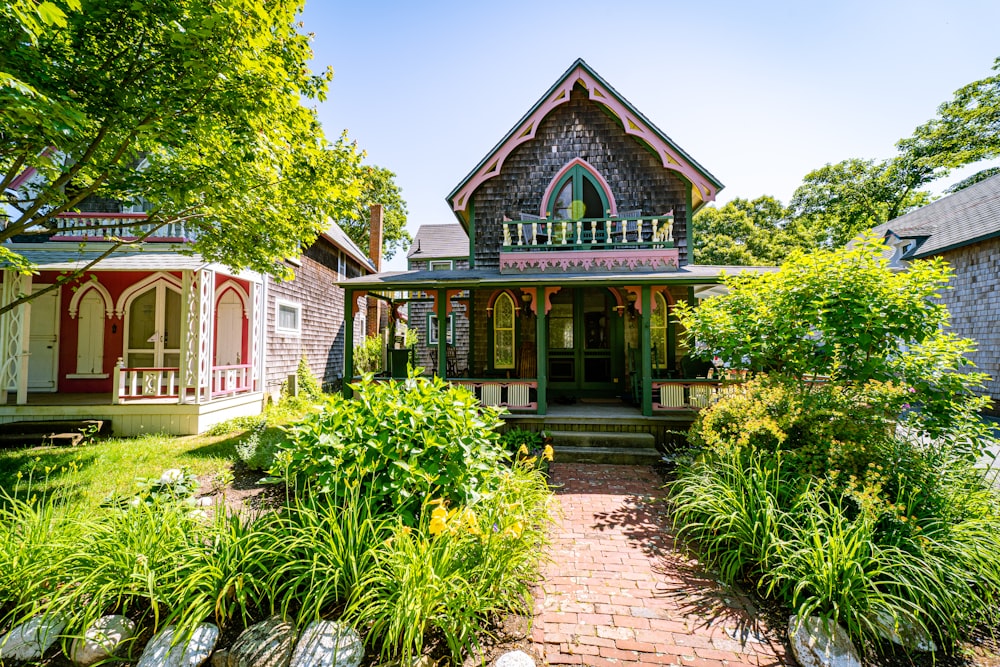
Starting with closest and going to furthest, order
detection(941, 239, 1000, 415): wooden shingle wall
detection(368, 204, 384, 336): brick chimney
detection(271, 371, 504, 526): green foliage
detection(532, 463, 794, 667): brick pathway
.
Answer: detection(532, 463, 794, 667): brick pathway, detection(271, 371, 504, 526): green foliage, detection(941, 239, 1000, 415): wooden shingle wall, detection(368, 204, 384, 336): brick chimney

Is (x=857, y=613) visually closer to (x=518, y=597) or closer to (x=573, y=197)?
(x=518, y=597)

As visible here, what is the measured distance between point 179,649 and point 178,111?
6.08 m

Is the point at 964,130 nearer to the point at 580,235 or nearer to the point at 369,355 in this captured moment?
the point at 580,235

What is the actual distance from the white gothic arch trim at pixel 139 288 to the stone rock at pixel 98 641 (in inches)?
386

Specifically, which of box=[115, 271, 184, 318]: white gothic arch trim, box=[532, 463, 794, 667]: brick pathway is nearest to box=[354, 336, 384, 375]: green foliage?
box=[115, 271, 184, 318]: white gothic arch trim

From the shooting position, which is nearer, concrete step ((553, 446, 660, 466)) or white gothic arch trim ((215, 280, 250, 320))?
concrete step ((553, 446, 660, 466))

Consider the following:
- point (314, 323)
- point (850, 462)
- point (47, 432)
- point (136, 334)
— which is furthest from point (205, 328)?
point (850, 462)

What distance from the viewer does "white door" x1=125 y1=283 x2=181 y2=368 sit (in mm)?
10328

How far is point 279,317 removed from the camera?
39.4 ft

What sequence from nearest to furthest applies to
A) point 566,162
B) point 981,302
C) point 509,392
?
point 509,392
point 566,162
point 981,302

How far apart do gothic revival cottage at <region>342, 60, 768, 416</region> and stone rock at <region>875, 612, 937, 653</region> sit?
6.36 metres

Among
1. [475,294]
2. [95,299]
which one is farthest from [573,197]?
[95,299]

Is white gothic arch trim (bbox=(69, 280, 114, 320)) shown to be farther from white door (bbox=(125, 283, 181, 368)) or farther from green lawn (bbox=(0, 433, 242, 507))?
green lawn (bbox=(0, 433, 242, 507))

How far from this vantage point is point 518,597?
3184 millimetres
